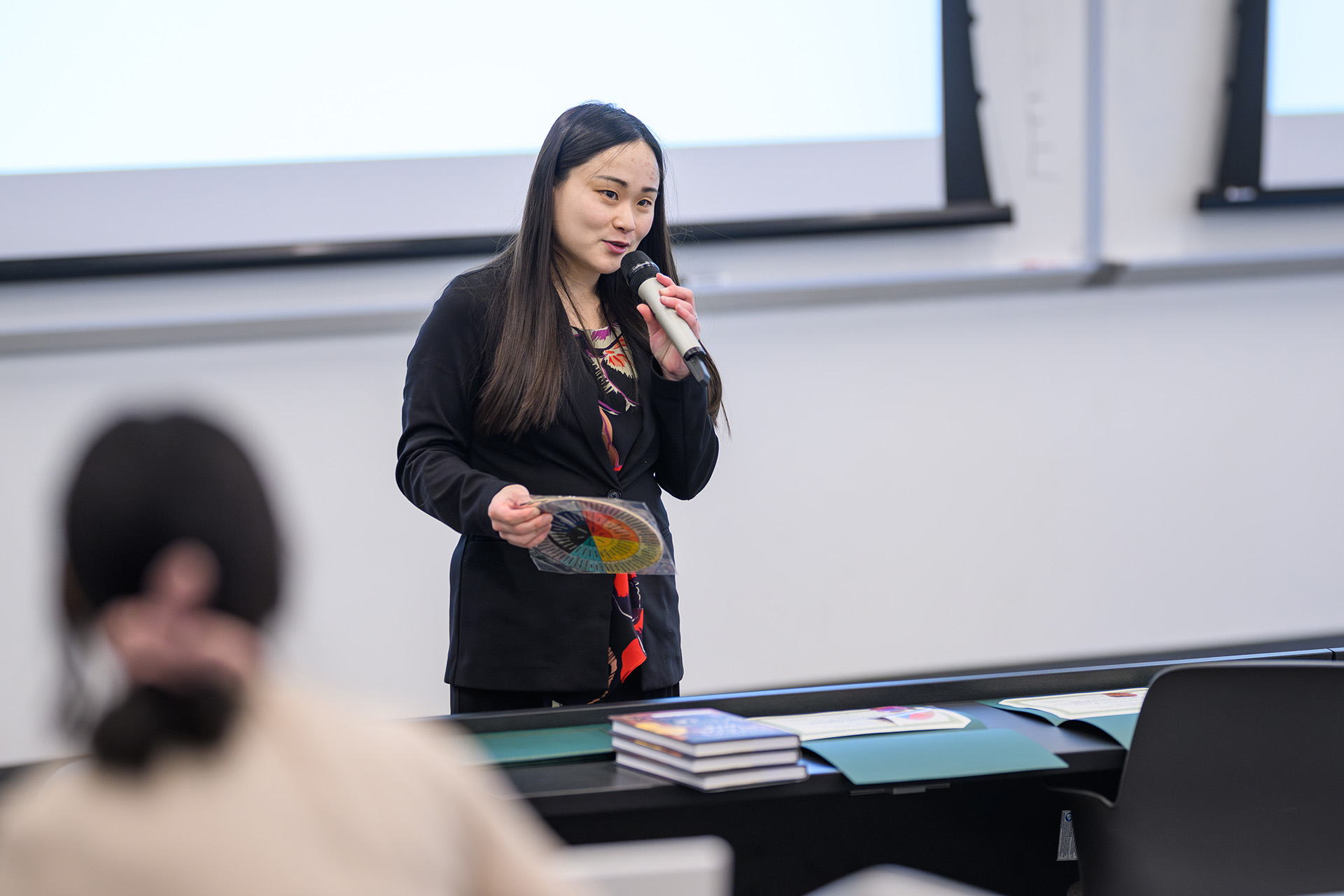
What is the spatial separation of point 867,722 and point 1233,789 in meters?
0.42

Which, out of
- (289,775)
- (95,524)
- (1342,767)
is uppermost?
(95,524)

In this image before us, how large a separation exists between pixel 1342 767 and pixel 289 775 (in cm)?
119

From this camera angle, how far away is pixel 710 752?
1.18 m

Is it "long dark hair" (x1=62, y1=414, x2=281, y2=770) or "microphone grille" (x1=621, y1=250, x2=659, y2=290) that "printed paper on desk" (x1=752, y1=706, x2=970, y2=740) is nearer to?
"microphone grille" (x1=621, y1=250, x2=659, y2=290)

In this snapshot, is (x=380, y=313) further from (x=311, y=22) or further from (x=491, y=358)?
(x=491, y=358)

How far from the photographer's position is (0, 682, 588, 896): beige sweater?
529mm

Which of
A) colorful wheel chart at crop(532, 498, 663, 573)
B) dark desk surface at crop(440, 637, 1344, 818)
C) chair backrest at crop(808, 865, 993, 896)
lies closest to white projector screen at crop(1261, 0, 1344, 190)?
dark desk surface at crop(440, 637, 1344, 818)

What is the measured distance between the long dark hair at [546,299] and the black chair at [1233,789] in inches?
31.2

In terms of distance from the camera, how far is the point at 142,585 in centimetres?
56

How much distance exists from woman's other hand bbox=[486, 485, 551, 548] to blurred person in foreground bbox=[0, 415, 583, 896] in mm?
755

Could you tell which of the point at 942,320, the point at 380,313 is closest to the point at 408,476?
the point at 380,313

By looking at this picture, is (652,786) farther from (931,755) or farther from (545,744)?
(931,755)

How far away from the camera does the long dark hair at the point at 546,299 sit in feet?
4.99

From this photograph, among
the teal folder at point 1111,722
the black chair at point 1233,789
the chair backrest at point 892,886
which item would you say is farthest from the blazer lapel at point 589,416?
the chair backrest at point 892,886
